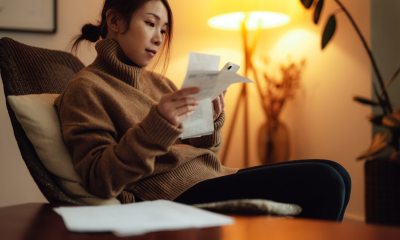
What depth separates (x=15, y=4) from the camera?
1980mm

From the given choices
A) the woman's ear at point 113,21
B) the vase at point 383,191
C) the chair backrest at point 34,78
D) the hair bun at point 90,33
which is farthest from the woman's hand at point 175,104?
the vase at point 383,191

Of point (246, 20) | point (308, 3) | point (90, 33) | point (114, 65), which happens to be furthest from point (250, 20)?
point (114, 65)

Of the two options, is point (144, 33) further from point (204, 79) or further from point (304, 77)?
point (304, 77)

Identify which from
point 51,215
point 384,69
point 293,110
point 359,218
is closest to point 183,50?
point 293,110

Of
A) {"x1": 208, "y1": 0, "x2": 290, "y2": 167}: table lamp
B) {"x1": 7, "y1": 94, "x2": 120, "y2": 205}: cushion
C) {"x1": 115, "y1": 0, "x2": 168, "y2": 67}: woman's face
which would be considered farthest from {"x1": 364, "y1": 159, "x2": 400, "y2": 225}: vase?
{"x1": 7, "y1": 94, "x2": 120, "y2": 205}: cushion

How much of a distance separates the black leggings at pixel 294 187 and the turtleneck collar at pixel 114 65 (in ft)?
1.09

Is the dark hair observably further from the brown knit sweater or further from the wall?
the wall

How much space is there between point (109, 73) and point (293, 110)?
1625mm

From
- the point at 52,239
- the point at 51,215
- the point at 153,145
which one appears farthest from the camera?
the point at 153,145

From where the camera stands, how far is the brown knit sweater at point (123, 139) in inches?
35.0

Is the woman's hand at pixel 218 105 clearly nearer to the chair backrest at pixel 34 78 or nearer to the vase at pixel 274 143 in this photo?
the chair backrest at pixel 34 78

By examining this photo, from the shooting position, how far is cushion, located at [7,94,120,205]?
965mm

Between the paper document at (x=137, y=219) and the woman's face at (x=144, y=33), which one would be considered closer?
the paper document at (x=137, y=219)

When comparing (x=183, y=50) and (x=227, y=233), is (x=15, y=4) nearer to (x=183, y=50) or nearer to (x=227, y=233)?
(x=183, y=50)
